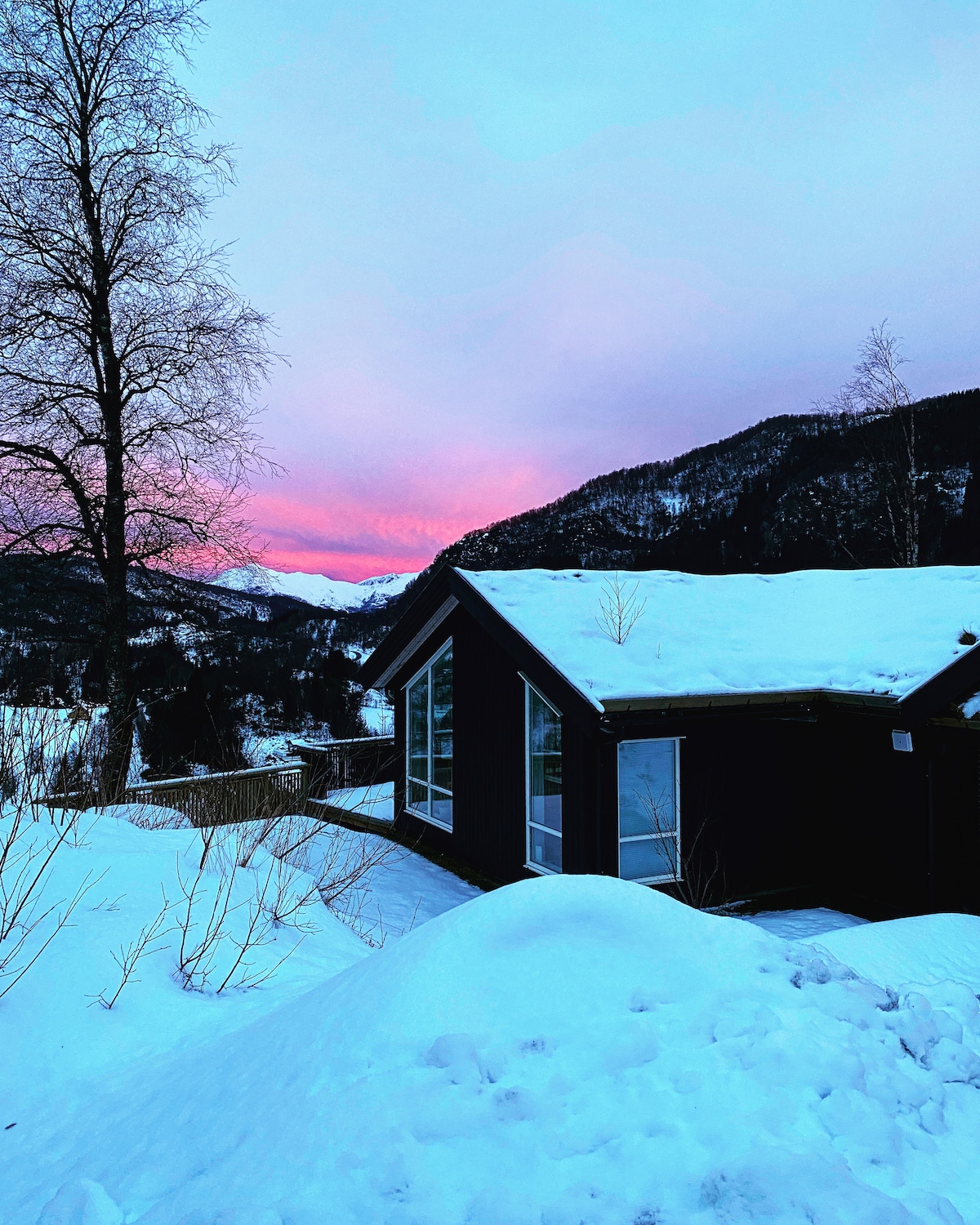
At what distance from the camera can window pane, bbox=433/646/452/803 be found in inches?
399

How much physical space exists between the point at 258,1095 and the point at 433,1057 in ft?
1.99

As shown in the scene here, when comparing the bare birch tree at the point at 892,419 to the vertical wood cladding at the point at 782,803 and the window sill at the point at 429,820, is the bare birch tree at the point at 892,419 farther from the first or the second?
the window sill at the point at 429,820

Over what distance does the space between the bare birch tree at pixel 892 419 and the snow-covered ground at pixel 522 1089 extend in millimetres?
15763

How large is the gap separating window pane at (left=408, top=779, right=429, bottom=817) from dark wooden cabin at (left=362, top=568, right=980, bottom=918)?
120 cm

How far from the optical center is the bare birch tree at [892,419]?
1642cm

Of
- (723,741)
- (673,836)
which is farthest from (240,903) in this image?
(723,741)

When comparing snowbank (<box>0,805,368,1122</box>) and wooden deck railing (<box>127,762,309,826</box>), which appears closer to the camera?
snowbank (<box>0,805,368,1122</box>)

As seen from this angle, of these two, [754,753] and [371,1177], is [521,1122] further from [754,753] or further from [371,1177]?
[754,753]

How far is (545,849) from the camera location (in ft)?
26.6

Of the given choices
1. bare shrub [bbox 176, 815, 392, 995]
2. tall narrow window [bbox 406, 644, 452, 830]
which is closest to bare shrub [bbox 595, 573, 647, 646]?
tall narrow window [bbox 406, 644, 452, 830]

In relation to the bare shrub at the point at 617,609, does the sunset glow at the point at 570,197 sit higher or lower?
higher

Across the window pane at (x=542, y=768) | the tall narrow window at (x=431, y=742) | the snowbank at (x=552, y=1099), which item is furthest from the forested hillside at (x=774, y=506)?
the snowbank at (x=552, y=1099)

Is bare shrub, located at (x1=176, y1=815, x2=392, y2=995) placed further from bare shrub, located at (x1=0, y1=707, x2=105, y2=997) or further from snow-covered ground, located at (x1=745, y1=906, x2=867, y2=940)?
snow-covered ground, located at (x1=745, y1=906, x2=867, y2=940)

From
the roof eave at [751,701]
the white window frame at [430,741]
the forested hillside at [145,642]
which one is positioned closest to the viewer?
the forested hillside at [145,642]
